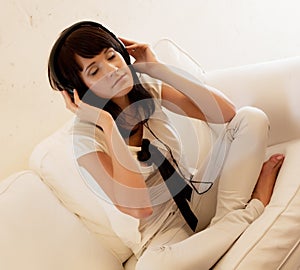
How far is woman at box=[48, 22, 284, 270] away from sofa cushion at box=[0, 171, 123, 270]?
96 mm

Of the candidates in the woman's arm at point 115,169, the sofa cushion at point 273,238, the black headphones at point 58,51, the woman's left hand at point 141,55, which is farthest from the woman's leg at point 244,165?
the black headphones at point 58,51

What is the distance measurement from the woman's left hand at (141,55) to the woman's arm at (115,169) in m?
0.24

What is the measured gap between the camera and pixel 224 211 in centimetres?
117

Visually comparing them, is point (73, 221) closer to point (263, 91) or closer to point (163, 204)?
point (163, 204)

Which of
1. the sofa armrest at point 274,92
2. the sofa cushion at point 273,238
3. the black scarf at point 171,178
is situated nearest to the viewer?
the sofa cushion at point 273,238

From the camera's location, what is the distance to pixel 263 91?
4.54 ft

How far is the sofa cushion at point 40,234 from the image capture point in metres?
1.12

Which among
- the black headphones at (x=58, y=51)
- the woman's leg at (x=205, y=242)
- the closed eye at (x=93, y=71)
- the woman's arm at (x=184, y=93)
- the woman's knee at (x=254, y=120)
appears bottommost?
the woman's leg at (x=205, y=242)

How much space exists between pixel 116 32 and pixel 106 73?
686mm

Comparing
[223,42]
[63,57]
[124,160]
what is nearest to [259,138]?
[124,160]

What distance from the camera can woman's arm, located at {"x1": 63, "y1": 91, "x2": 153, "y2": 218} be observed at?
3.67 feet

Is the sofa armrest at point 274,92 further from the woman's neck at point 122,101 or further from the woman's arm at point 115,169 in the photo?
the woman's arm at point 115,169

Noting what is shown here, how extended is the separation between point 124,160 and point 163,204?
207mm

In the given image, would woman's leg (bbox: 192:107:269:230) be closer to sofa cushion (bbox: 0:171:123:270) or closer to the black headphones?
sofa cushion (bbox: 0:171:123:270)
